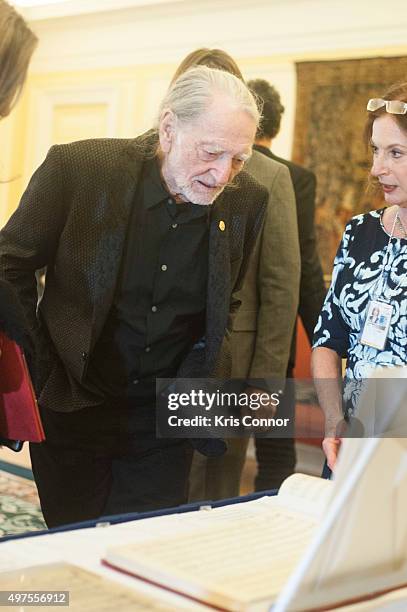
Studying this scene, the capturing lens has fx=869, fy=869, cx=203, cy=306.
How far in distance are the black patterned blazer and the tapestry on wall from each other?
368 cm

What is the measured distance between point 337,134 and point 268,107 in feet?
9.04

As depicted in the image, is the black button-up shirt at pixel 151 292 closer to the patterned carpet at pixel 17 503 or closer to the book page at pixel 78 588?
the book page at pixel 78 588

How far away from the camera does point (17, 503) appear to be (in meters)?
4.21

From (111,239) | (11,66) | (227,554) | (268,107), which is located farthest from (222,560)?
(268,107)

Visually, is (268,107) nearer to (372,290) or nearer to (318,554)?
(372,290)

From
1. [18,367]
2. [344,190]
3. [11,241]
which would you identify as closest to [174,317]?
[11,241]

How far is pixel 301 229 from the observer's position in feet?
11.4

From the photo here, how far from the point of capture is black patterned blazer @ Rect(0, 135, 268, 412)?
2074 mm

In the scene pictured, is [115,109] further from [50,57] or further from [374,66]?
[374,66]

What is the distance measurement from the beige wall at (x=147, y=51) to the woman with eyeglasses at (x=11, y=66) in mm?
4522

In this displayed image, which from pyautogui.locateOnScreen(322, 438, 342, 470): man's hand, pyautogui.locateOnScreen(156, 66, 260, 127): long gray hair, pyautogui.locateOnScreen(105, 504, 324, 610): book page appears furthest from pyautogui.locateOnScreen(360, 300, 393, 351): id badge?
pyautogui.locateOnScreen(105, 504, 324, 610): book page

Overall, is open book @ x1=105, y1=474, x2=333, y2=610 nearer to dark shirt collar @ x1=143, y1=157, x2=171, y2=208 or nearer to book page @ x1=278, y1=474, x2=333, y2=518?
book page @ x1=278, y1=474, x2=333, y2=518

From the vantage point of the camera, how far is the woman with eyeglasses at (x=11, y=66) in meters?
1.58

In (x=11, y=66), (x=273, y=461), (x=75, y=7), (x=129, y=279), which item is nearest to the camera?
(x=11, y=66)
